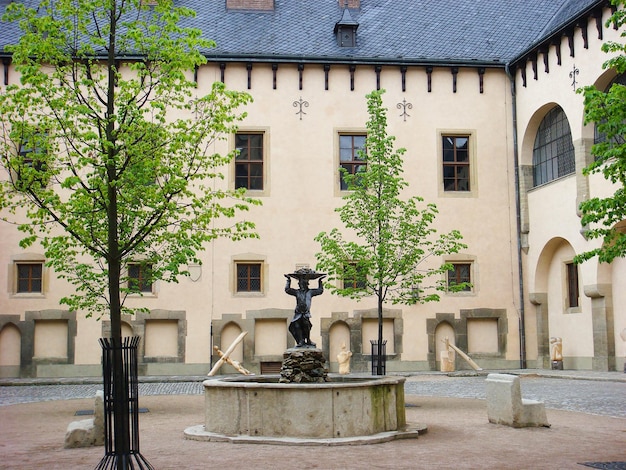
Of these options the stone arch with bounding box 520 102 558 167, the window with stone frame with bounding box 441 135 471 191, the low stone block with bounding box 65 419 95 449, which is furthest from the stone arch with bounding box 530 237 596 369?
the low stone block with bounding box 65 419 95 449

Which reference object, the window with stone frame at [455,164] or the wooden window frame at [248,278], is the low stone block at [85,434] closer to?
the wooden window frame at [248,278]

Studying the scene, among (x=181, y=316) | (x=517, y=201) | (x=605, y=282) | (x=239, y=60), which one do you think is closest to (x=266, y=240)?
(x=181, y=316)

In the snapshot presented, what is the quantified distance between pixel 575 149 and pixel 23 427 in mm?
15822

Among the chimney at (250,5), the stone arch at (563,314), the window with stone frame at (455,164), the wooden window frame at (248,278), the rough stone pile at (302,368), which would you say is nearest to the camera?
the rough stone pile at (302,368)

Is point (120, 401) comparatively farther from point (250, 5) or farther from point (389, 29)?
point (250, 5)

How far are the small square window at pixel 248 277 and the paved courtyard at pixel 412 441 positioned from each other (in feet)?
24.2

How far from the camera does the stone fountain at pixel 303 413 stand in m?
10.5

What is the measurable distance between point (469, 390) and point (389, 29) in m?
13.1

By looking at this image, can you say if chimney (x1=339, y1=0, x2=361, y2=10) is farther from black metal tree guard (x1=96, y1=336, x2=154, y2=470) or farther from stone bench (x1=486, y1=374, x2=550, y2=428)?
black metal tree guard (x1=96, y1=336, x2=154, y2=470)

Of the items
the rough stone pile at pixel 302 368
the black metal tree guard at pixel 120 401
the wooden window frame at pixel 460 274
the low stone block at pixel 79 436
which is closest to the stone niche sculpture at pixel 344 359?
the wooden window frame at pixel 460 274

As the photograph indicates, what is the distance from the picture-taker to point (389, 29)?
27.6 metres

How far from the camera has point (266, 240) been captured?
2548 cm

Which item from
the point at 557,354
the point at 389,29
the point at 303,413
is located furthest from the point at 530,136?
the point at 303,413

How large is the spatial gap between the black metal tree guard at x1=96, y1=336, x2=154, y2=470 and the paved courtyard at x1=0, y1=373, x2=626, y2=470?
904 mm
